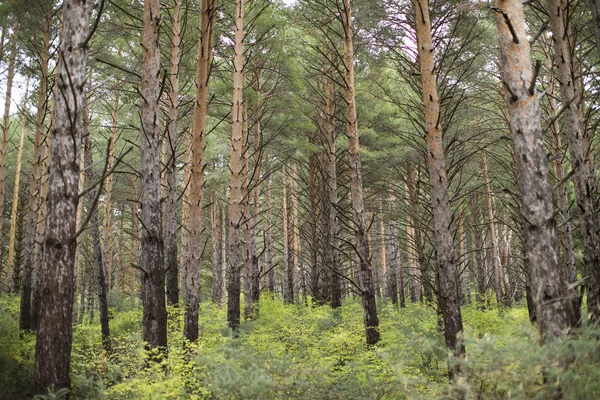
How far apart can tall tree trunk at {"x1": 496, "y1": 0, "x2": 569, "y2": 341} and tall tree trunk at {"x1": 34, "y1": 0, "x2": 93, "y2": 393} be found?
4.16 m

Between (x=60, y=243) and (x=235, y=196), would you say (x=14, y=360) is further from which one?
(x=60, y=243)

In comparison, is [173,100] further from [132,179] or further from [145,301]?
[132,179]

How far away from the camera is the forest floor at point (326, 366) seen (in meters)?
2.95

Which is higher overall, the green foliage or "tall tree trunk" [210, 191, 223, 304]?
"tall tree trunk" [210, 191, 223, 304]

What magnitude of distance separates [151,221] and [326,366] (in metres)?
3.20

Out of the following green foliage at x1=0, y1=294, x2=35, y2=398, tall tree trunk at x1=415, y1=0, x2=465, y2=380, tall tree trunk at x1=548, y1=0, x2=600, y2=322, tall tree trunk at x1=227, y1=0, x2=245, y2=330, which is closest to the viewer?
tall tree trunk at x1=548, y1=0, x2=600, y2=322

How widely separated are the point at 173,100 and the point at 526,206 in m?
8.44

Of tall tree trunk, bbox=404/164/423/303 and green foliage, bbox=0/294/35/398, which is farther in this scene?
tall tree trunk, bbox=404/164/423/303

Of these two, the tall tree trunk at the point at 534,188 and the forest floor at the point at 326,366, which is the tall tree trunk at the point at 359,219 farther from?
the tall tree trunk at the point at 534,188

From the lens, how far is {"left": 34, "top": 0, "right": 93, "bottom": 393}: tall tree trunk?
3820 mm

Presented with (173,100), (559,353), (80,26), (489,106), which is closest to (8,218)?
(173,100)

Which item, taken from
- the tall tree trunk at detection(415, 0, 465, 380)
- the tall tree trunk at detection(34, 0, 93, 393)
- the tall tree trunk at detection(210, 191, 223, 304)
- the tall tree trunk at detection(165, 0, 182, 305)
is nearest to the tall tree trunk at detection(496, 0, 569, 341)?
the tall tree trunk at detection(415, 0, 465, 380)

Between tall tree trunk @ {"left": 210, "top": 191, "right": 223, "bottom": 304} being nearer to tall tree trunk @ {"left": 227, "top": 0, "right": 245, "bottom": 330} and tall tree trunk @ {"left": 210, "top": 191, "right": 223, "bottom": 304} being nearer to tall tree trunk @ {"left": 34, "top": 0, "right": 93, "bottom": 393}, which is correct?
tall tree trunk @ {"left": 227, "top": 0, "right": 245, "bottom": 330}

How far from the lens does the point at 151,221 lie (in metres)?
5.76
